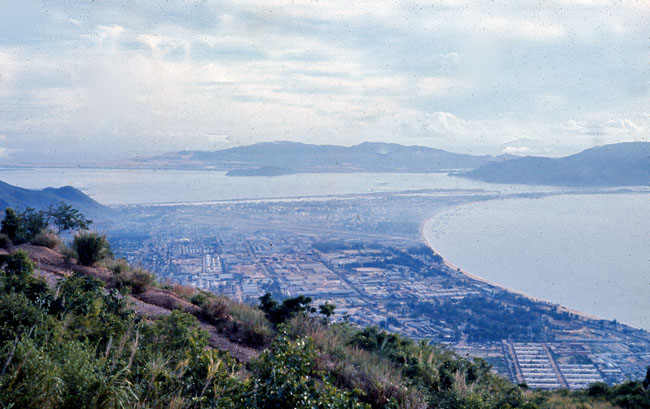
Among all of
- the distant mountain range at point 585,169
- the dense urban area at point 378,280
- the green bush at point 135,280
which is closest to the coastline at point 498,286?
the dense urban area at point 378,280

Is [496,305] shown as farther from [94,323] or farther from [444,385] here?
[94,323]

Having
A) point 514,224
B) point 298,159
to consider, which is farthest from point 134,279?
point 298,159

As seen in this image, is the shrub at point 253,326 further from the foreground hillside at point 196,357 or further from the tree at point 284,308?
the tree at point 284,308

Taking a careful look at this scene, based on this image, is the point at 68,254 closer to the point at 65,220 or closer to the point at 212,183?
the point at 65,220

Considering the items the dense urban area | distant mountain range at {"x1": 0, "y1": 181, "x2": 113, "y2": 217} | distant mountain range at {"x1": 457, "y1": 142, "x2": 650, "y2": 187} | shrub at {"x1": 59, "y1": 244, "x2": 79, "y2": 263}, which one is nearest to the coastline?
the dense urban area

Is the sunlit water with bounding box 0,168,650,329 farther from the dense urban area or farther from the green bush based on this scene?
the green bush

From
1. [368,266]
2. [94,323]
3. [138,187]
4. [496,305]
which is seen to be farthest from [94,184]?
[94,323]

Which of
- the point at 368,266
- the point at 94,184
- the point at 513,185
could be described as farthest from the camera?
the point at 513,185
